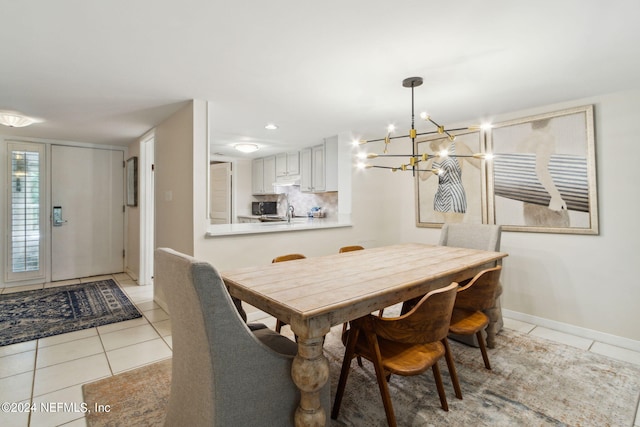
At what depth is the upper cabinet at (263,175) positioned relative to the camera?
5973mm

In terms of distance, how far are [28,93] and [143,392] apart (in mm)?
2639

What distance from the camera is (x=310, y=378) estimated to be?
4.09 feet

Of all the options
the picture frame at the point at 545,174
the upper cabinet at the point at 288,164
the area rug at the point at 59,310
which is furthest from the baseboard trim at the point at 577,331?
the area rug at the point at 59,310

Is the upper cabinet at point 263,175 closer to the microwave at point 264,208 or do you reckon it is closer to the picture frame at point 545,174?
the microwave at point 264,208

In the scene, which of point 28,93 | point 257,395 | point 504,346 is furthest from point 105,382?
point 504,346

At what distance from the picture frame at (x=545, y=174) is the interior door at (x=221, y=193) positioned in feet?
14.6

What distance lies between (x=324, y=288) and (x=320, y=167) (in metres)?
3.41

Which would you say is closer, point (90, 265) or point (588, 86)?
point (588, 86)

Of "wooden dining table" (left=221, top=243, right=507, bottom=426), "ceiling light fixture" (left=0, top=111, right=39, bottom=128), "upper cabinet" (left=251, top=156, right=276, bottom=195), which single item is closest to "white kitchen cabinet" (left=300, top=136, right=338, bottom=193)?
"upper cabinet" (left=251, top=156, right=276, bottom=195)

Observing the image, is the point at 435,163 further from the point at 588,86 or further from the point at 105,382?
the point at 105,382

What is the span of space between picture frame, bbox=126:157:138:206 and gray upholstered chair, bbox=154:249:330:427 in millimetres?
3752

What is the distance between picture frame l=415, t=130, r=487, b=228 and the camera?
3457 millimetres

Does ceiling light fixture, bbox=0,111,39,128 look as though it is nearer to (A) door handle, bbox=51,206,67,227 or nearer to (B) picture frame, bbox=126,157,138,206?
(B) picture frame, bbox=126,157,138,206

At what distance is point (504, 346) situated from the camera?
256 centimetres
